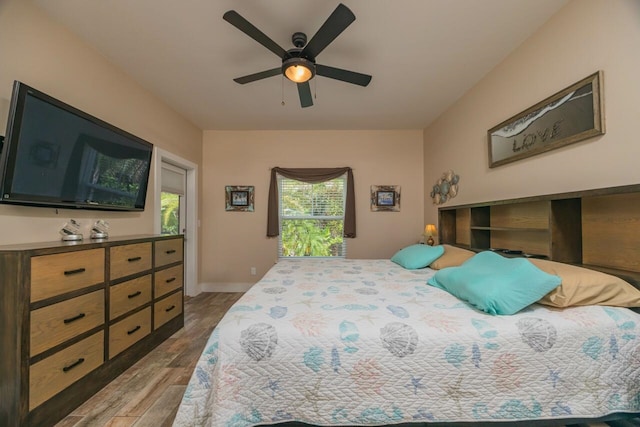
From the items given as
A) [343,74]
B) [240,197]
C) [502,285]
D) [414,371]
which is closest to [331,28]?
[343,74]

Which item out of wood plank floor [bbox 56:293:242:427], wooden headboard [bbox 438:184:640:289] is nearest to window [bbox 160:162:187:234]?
wood plank floor [bbox 56:293:242:427]

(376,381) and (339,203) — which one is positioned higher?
(339,203)

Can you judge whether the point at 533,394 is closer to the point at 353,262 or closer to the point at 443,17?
the point at 353,262

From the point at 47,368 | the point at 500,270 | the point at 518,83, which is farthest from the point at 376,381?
the point at 518,83

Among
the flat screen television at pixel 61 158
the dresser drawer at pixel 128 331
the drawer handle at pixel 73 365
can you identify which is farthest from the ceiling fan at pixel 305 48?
the drawer handle at pixel 73 365

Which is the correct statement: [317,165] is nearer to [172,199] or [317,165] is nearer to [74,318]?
[172,199]

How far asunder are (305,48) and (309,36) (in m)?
0.38

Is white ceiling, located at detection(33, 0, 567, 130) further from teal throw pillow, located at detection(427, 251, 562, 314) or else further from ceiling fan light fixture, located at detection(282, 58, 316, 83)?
teal throw pillow, located at detection(427, 251, 562, 314)

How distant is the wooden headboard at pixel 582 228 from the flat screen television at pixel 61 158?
11.1 ft

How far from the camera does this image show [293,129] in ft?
14.2

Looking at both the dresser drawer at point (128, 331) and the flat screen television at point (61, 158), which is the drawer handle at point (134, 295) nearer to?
the dresser drawer at point (128, 331)

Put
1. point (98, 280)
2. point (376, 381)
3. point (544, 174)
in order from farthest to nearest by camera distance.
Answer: point (544, 174) → point (98, 280) → point (376, 381)

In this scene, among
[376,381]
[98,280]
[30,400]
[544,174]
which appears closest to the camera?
[376,381]

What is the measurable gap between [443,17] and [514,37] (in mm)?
710
